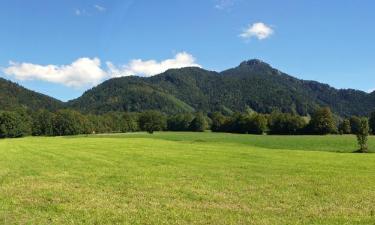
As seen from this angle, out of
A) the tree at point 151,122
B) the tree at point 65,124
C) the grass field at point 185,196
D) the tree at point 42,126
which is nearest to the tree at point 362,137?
the grass field at point 185,196

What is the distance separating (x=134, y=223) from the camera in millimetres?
15625

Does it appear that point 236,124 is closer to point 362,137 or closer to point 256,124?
point 256,124

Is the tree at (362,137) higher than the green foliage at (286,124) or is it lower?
lower

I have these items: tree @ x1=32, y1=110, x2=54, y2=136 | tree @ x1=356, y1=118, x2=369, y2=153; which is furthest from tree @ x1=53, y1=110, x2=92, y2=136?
tree @ x1=356, y1=118, x2=369, y2=153

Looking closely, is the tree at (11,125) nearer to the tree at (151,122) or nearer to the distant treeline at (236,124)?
the distant treeline at (236,124)

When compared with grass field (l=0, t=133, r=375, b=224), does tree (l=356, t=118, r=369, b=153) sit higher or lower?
higher

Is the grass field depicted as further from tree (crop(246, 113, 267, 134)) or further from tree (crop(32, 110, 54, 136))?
tree (crop(32, 110, 54, 136))

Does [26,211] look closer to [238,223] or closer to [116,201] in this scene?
[116,201]

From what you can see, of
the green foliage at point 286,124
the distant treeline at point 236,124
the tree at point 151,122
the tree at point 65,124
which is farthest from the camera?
the tree at point 65,124

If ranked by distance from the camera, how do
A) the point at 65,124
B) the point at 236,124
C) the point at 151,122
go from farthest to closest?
1. the point at 65,124
2. the point at 151,122
3. the point at 236,124

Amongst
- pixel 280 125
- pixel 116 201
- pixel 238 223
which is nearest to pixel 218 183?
pixel 116 201

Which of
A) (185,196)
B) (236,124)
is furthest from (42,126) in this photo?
(185,196)

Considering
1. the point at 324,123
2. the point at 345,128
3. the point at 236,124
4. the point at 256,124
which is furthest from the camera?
the point at 236,124

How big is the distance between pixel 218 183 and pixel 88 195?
25.1 ft
